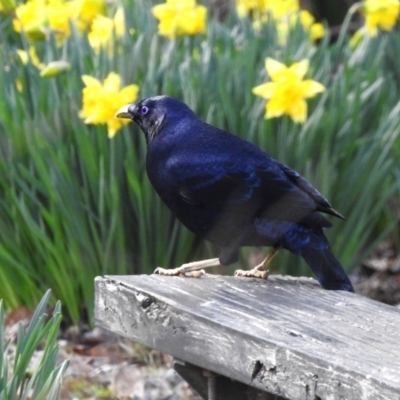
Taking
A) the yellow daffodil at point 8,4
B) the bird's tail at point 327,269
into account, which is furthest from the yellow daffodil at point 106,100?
the yellow daffodil at point 8,4

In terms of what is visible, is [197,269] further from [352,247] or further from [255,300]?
[352,247]

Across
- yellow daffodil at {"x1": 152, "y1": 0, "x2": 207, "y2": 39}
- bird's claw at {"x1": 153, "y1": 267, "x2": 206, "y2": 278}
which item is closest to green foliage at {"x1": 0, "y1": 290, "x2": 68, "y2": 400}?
bird's claw at {"x1": 153, "y1": 267, "x2": 206, "y2": 278}

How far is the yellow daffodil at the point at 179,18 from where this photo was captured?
355 cm

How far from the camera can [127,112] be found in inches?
107

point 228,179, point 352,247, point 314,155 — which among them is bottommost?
point 352,247

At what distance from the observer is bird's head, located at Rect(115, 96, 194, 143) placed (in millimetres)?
2566

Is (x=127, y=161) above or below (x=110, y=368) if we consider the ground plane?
above

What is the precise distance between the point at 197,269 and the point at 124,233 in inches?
27.8

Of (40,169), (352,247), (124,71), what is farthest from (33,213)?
(352,247)

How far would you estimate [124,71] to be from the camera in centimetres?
329

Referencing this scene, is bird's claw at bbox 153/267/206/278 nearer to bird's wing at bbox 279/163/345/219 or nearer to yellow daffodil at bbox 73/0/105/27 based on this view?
bird's wing at bbox 279/163/345/219

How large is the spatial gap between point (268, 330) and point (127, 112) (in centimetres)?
115

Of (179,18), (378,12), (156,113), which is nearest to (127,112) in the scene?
(156,113)

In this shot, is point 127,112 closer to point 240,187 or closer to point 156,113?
point 156,113
